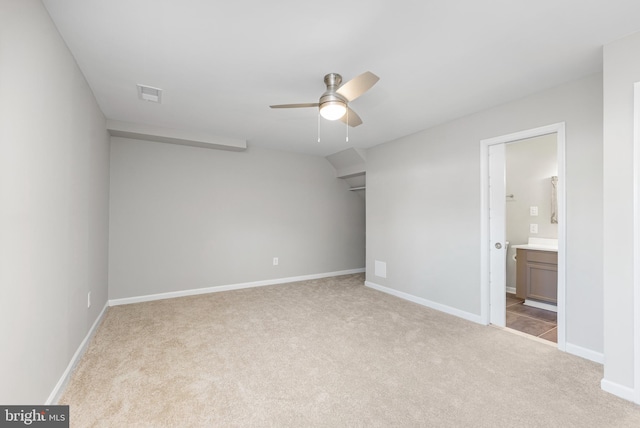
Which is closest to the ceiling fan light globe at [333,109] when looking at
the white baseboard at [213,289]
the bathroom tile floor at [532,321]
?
the bathroom tile floor at [532,321]

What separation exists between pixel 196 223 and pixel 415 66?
3.69 metres

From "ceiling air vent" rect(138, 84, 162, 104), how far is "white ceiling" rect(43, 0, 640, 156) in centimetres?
7

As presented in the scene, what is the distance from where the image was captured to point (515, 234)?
445 cm

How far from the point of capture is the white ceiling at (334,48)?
66.5 inches

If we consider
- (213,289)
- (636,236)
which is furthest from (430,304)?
(213,289)

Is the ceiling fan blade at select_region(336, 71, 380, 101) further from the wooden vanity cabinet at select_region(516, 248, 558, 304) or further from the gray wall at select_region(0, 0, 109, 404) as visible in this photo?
the wooden vanity cabinet at select_region(516, 248, 558, 304)

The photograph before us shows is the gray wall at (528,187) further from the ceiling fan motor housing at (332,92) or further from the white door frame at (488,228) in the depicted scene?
the ceiling fan motor housing at (332,92)

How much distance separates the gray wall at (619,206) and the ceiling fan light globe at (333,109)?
1870mm

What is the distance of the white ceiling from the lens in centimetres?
169

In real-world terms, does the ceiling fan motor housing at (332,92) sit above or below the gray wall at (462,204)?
above

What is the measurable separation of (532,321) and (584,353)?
0.95 meters

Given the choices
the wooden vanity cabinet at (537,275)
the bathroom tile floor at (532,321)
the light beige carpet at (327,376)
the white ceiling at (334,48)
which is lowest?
the bathroom tile floor at (532,321)

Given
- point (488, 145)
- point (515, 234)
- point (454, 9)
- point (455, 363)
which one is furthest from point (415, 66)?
point (515, 234)


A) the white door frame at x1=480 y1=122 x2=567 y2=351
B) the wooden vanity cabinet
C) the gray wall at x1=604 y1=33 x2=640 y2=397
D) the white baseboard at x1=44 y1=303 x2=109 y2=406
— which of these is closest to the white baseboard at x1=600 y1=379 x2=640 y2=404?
the gray wall at x1=604 y1=33 x2=640 y2=397
